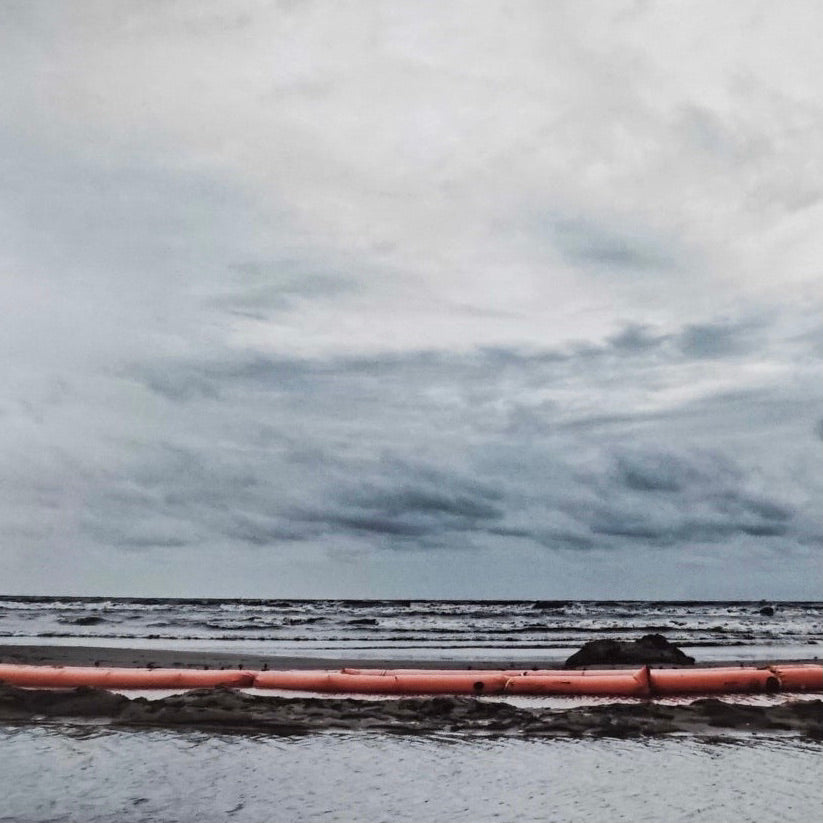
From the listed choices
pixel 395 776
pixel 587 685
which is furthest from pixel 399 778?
pixel 587 685

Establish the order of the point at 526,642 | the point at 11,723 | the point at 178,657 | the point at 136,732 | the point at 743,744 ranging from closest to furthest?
the point at 743,744 < the point at 136,732 < the point at 11,723 < the point at 178,657 < the point at 526,642

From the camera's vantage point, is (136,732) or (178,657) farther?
(178,657)

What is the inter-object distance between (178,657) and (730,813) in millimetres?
19298

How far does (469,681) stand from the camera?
14.1 metres

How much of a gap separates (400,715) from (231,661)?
11896 millimetres

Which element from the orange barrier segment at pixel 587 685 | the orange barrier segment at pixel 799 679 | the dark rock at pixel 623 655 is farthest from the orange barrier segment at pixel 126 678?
A: the dark rock at pixel 623 655

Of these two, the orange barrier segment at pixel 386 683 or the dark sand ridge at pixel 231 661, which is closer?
the orange barrier segment at pixel 386 683

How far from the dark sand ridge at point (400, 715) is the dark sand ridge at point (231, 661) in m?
7.89

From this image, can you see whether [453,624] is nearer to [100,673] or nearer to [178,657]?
[178,657]

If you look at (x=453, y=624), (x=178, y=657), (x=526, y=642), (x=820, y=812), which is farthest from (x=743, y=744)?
(x=453, y=624)

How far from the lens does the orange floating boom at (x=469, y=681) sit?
555 inches

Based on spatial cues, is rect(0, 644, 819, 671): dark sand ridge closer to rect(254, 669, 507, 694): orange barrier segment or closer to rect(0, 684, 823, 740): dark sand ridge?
rect(254, 669, 507, 694): orange barrier segment

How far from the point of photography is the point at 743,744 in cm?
980

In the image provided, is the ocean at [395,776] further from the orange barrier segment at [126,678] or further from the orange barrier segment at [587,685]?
the orange barrier segment at [126,678]
